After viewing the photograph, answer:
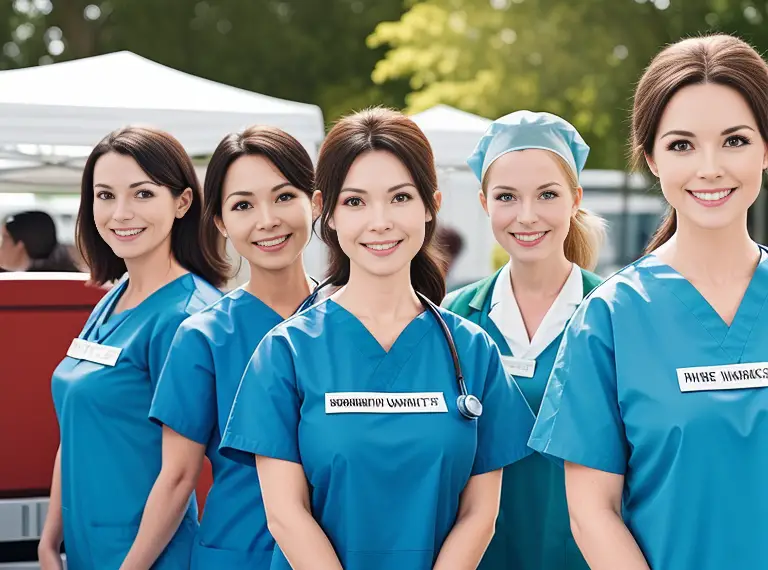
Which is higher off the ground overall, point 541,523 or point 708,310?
point 708,310

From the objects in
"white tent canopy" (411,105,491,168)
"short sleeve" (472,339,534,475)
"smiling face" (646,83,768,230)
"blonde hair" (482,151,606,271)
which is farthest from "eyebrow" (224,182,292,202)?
"white tent canopy" (411,105,491,168)

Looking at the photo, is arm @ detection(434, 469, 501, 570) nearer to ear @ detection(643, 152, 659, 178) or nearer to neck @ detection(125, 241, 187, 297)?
ear @ detection(643, 152, 659, 178)

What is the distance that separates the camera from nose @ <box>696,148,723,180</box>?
1.83 meters

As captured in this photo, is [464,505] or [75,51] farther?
[75,51]

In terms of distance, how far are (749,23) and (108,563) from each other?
9.39 metres

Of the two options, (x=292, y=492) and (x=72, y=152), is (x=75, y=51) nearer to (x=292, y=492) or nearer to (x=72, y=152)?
(x=72, y=152)

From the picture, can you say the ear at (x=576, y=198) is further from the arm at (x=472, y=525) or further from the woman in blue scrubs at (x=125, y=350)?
the woman in blue scrubs at (x=125, y=350)

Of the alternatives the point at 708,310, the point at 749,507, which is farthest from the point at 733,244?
the point at 749,507

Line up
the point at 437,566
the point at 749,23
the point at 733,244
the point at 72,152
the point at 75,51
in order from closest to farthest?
the point at 733,244 < the point at 437,566 < the point at 72,152 < the point at 749,23 < the point at 75,51

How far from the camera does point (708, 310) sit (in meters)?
1.90

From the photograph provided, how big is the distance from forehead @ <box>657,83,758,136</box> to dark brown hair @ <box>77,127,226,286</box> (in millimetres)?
1443

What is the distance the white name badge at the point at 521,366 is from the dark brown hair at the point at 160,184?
2.82ft

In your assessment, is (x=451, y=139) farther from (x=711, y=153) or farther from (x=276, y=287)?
(x=711, y=153)

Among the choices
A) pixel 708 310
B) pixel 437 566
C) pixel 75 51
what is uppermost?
pixel 75 51
